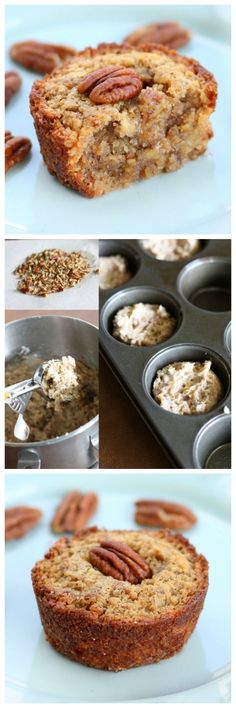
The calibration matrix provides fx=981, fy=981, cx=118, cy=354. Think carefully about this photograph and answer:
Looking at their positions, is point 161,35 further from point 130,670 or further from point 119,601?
point 130,670

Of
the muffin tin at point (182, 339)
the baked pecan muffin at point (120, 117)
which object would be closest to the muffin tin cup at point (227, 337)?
the muffin tin at point (182, 339)

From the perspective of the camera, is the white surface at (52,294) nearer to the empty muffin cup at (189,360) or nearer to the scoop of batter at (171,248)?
the empty muffin cup at (189,360)

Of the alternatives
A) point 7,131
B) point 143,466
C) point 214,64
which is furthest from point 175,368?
point 214,64

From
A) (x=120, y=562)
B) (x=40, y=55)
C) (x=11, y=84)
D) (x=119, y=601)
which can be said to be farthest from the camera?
(x=40, y=55)

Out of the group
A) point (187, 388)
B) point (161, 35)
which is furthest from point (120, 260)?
point (161, 35)

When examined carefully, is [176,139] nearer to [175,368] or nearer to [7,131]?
[7,131]
